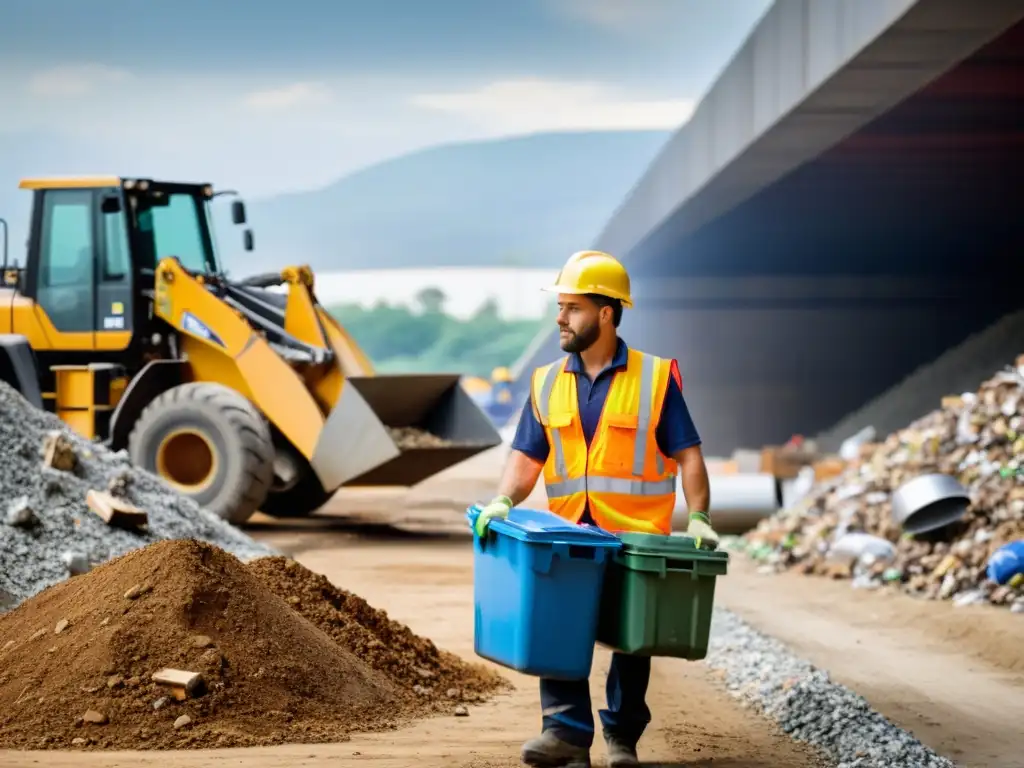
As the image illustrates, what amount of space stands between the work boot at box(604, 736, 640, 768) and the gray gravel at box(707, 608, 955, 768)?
34.8 inches

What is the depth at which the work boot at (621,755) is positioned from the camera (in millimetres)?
5859

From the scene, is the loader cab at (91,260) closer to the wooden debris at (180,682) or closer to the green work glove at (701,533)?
the wooden debris at (180,682)

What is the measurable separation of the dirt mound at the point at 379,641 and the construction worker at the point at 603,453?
1.45 m

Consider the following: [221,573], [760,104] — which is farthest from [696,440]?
[760,104]

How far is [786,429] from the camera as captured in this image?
34.4 meters

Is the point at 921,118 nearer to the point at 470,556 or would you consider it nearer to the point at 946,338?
the point at 470,556

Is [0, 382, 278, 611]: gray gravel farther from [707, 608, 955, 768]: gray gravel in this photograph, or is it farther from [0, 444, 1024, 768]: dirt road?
[707, 608, 955, 768]: gray gravel

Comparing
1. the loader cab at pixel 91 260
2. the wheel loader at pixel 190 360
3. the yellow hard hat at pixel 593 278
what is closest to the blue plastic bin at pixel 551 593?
the yellow hard hat at pixel 593 278

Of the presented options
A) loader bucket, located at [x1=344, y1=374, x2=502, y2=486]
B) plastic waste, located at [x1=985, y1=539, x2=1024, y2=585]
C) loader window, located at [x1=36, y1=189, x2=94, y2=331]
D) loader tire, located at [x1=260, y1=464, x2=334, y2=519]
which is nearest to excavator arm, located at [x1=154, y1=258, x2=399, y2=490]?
loader bucket, located at [x1=344, y1=374, x2=502, y2=486]

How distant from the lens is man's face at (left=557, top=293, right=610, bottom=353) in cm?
590

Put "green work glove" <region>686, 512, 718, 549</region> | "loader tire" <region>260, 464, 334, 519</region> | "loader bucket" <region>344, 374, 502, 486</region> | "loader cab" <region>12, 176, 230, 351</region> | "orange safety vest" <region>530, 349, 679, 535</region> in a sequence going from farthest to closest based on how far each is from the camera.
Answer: "loader tire" <region>260, 464, 334, 519</region>, "loader cab" <region>12, 176, 230, 351</region>, "loader bucket" <region>344, 374, 502, 486</region>, "orange safety vest" <region>530, 349, 679, 535</region>, "green work glove" <region>686, 512, 718, 549</region>

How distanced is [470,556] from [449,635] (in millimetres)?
4149

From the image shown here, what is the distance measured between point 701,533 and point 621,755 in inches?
32.8

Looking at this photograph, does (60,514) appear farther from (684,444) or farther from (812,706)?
(684,444)
